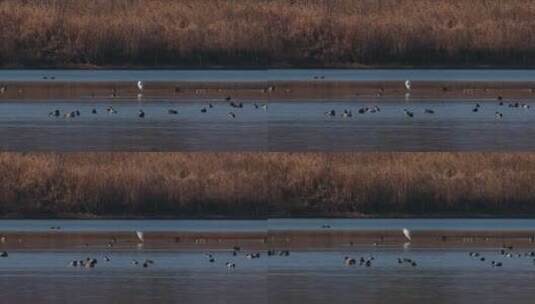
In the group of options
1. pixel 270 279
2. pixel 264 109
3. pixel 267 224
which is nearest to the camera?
pixel 270 279

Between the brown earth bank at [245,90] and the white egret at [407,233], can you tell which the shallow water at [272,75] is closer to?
the brown earth bank at [245,90]

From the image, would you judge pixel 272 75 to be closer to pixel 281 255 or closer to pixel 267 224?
pixel 267 224

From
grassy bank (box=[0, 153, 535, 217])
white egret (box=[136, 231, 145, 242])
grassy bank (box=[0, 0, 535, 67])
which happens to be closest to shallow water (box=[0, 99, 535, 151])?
grassy bank (box=[0, 153, 535, 217])

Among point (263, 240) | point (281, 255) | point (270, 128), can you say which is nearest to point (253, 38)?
point (270, 128)

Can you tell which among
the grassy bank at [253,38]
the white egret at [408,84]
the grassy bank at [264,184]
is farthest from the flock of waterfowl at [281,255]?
the grassy bank at [253,38]

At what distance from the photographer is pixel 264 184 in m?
19.3

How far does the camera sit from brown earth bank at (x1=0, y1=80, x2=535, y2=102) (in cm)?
2008

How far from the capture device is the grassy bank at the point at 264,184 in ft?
61.9

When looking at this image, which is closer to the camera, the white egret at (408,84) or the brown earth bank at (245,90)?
the brown earth bank at (245,90)

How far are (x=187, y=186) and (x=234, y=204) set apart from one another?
388 millimetres

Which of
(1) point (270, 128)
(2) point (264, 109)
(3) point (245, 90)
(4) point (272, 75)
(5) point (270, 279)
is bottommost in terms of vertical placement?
(5) point (270, 279)

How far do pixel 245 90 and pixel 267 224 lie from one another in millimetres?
2359

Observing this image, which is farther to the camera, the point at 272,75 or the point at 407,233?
the point at 272,75

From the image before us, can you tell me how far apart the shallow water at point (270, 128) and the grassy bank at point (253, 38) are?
1.61 metres
